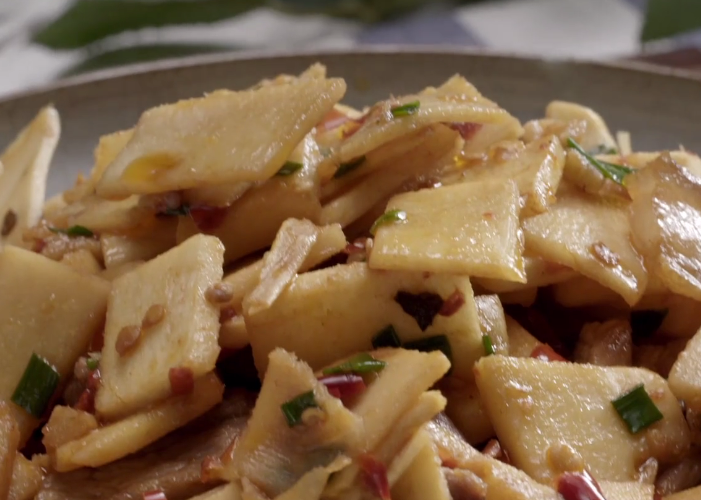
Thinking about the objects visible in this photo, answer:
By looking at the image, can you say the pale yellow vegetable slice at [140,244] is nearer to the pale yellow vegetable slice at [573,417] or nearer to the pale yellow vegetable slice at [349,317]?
the pale yellow vegetable slice at [349,317]

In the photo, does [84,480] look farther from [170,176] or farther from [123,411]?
[170,176]

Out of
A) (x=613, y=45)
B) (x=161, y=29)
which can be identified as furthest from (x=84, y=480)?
(x=613, y=45)

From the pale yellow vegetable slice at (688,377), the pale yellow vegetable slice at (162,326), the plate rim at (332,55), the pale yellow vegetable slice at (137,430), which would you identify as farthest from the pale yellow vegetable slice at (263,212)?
the plate rim at (332,55)

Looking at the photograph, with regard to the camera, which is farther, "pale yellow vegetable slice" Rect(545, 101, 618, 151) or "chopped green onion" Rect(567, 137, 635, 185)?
"pale yellow vegetable slice" Rect(545, 101, 618, 151)

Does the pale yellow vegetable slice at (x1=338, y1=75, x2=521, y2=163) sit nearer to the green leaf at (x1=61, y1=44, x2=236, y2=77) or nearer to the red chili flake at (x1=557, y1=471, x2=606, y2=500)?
the red chili flake at (x1=557, y1=471, x2=606, y2=500)

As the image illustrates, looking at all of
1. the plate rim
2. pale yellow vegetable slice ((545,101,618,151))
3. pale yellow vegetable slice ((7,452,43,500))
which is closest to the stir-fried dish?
pale yellow vegetable slice ((7,452,43,500))

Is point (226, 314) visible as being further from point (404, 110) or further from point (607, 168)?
point (607, 168)
